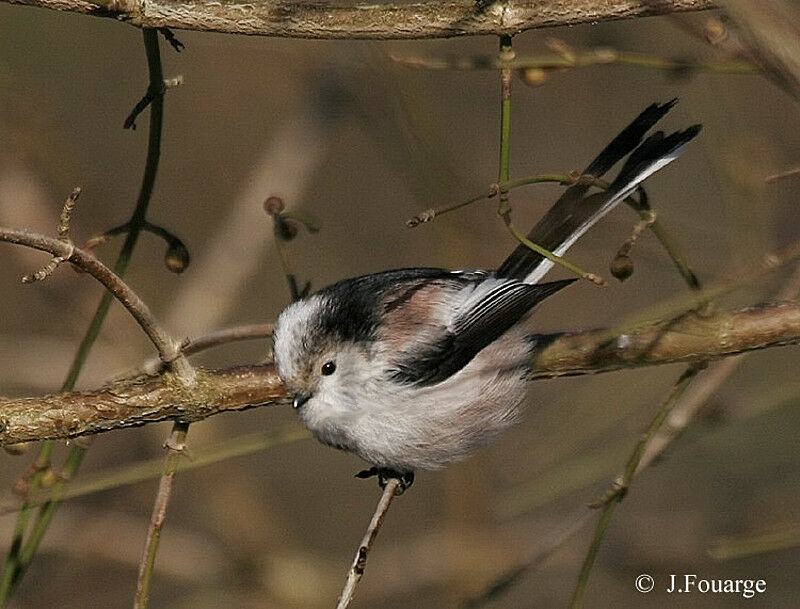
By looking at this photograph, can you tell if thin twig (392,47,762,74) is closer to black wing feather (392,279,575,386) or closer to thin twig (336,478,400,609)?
black wing feather (392,279,575,386)

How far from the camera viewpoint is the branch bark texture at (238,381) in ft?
7.63

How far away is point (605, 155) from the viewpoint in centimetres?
313

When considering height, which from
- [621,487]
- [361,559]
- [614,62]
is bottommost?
[361,559]

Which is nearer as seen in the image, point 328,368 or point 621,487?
point 621,487

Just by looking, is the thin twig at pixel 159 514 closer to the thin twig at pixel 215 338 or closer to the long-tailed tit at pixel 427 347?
the thin twig at pixel 215 338

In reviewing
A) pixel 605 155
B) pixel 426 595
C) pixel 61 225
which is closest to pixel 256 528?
pixel 426 595

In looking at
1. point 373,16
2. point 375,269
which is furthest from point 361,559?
point 375,269

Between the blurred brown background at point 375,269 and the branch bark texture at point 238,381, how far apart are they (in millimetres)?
176

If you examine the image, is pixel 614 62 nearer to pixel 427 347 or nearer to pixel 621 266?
pixel 621 266

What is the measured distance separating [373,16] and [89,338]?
2.98 ft

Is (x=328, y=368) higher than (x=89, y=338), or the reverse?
(x=328, y=368)

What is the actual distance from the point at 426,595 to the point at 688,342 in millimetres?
3548

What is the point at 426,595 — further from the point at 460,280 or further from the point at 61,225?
the point at 61,225

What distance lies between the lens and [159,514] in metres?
2.29
